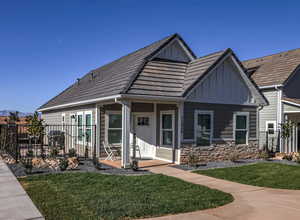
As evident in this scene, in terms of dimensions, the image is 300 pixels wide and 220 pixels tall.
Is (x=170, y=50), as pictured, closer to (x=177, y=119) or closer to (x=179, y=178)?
(x=177, y=119)

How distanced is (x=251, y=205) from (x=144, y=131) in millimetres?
8180

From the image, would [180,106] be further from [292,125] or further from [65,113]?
[65,113]

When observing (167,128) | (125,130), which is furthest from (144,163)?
(125,130)

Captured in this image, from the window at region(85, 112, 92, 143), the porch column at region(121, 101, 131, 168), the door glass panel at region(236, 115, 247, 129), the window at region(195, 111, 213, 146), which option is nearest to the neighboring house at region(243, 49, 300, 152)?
the door glass panel at region(236, 115, 247, 129)

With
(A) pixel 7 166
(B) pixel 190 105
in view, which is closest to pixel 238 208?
(B) pixel 190 105

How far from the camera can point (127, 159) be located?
1088 cm

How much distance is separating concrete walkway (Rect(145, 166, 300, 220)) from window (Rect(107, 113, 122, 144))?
217 inches

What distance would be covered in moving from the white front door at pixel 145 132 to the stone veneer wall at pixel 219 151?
97.1 inches

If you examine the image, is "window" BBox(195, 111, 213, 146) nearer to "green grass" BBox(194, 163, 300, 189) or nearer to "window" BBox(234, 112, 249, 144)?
"window" BBox(234, 112, 249, 144)

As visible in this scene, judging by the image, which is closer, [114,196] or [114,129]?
[114,196]

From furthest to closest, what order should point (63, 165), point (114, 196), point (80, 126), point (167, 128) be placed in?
point (80, 126) < point (167, 128) < point (63, 165) < point (114, 196)

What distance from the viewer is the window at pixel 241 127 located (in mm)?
13555

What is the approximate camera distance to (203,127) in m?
12.5

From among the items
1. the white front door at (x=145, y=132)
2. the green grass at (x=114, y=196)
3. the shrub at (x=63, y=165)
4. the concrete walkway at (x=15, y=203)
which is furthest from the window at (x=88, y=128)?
the concrete walkway at (x=15, y=203)
